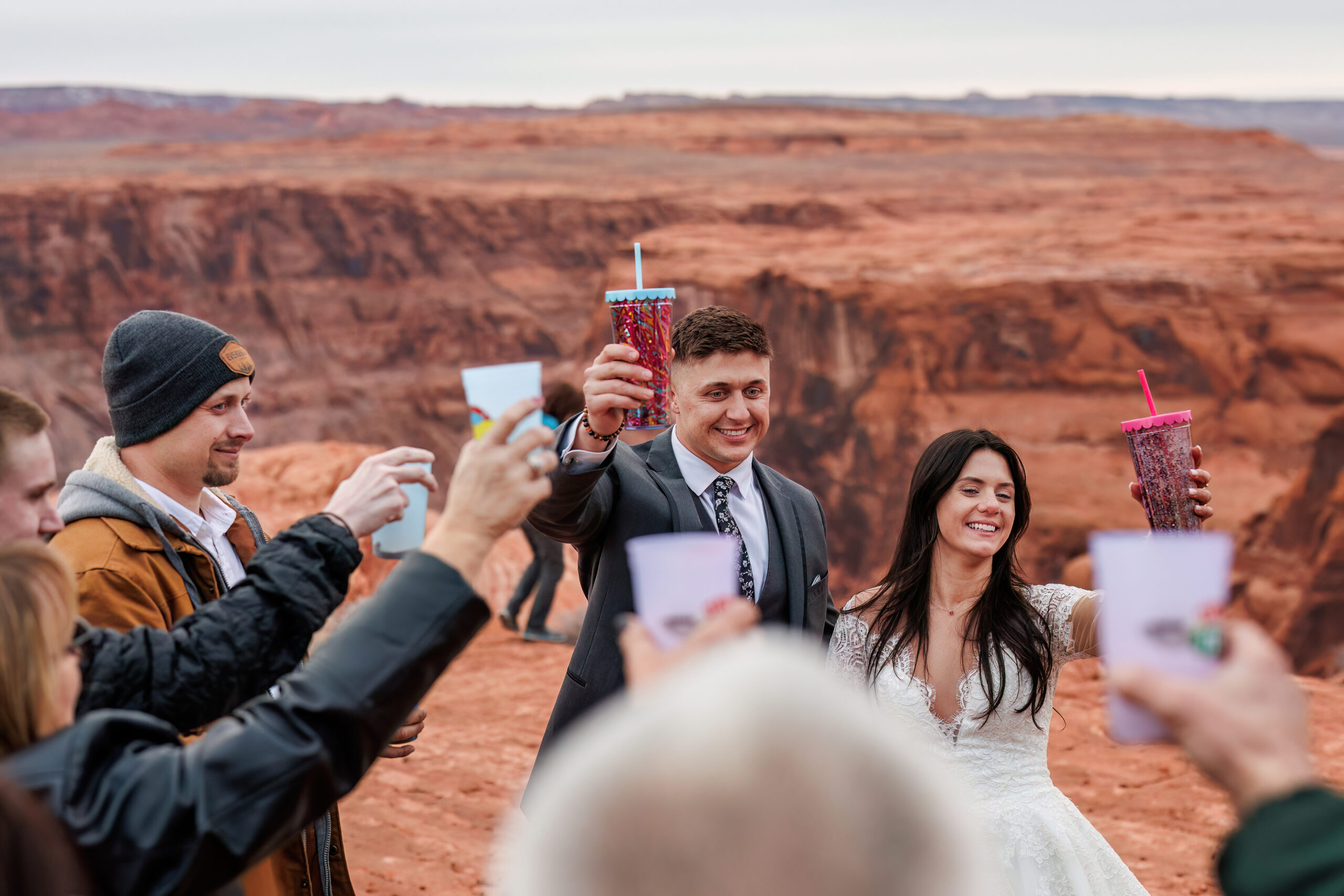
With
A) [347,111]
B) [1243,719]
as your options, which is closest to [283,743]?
[1243,719]

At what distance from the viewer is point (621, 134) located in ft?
143

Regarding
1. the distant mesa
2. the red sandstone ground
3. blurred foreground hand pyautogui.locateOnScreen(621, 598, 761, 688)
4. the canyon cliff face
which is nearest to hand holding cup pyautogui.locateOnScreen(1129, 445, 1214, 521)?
blurred foreground hand pyautogui.locateOnScreen(621, 598, 761, 688)

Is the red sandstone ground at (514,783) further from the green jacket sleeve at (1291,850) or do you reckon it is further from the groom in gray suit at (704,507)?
the green jacket sleeve at (1291,850)

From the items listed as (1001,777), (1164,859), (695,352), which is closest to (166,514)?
(695,352)

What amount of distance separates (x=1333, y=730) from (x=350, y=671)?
23.4 feet

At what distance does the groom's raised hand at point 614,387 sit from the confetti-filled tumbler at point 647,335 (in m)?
0.12

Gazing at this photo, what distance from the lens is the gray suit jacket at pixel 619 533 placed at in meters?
2.63

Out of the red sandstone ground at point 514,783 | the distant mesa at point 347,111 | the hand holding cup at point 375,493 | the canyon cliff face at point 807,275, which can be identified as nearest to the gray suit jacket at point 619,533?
the hand holding cup at point 375,493

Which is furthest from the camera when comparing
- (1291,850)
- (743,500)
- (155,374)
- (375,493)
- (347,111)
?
(347,111)

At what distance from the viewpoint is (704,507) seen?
9.40ft

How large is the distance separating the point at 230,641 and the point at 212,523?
3.20 feet

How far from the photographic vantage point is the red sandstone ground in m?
5.04

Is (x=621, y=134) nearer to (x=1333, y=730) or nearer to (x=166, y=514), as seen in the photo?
(x=1333, y=730)

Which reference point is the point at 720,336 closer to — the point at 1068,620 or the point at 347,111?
the point at 1068,620
